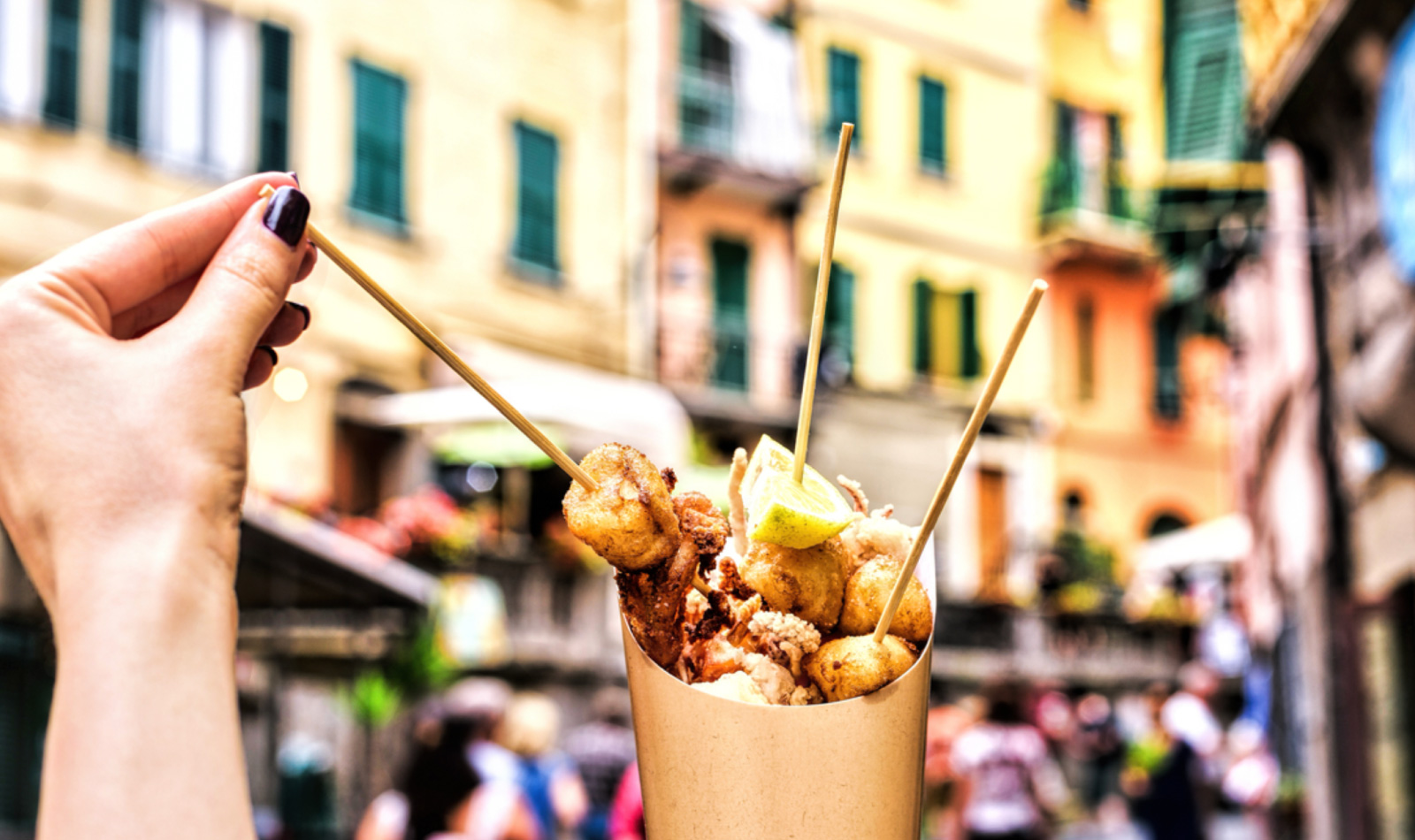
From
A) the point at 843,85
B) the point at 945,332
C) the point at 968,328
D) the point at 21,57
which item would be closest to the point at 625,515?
the point at 21,57

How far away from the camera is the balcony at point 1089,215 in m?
16.2

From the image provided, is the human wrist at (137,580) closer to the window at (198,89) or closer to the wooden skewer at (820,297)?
the wooden skewer at (820,297)

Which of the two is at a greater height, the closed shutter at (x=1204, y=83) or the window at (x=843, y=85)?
the window at (x=843, y=85)

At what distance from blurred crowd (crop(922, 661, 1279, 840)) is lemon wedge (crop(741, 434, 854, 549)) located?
332 cm

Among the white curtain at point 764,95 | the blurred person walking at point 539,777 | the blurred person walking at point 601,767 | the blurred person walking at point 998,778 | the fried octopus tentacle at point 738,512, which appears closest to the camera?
the fried octopus tentacle at point 738,512

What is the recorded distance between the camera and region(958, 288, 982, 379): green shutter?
1566cm

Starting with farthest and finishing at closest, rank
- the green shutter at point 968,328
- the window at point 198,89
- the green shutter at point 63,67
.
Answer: the green shutter at point 968,328 < the window at point 198,89 < the green shutter at point 63,67

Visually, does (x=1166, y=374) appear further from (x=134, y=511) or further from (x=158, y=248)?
(x=134, y=511)

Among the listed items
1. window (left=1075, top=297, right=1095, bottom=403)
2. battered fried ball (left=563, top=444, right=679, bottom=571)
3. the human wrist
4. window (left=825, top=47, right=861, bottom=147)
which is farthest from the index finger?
window (left=1075, top=297, right=1095, bottom=403)

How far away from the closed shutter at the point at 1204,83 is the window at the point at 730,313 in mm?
5190

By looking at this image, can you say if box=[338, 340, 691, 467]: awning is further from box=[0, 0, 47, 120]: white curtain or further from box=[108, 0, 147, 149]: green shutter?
box=[0, 0, 47, 120]: white curtain

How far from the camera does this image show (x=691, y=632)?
116 centimetres

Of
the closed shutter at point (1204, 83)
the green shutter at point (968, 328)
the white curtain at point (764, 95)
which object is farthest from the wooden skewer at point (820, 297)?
the green shutter at point (968, 328)

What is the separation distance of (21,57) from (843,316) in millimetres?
8350
